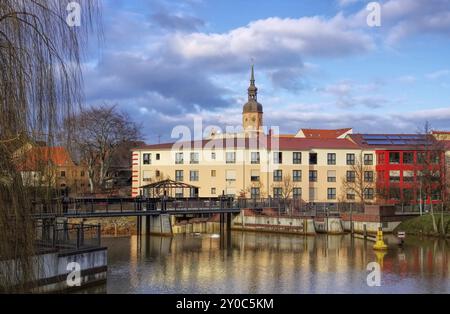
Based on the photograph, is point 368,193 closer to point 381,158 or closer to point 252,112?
Answer: point 381,158

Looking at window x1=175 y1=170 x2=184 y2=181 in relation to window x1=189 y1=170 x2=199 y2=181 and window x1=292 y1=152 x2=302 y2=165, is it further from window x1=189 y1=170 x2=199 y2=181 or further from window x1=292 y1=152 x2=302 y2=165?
window x1=292 y1=152 x2=302 y2=165

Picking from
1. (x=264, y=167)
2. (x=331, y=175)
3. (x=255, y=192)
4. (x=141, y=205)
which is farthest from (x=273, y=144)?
(x=141, y=205)

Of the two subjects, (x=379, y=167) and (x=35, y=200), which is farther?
(x=379, y=167)

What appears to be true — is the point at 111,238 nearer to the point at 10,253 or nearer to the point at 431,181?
the point at 431,181

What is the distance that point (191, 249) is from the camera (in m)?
37.9

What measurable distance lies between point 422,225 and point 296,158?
2057 centimetres

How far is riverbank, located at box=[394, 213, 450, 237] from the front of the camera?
147 feet

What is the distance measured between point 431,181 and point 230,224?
18.6 metres

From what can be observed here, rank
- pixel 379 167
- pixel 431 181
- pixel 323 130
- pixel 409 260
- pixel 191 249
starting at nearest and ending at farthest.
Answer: pixel 409 260
pixel 191 249
pixel 431 181
pixel 379 167
pixel 323 130

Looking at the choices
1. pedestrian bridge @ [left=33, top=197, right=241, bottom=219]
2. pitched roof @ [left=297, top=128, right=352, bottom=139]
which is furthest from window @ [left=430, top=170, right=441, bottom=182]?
pitched roof @ [left=297, top=128, right=352, bottom=139]

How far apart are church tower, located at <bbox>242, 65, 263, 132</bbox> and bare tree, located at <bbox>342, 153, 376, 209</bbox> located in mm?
51239

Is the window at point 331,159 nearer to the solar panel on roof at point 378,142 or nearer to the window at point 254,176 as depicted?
the solar panel on roof at point 378,142

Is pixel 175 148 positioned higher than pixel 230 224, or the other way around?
pixel 175 148
